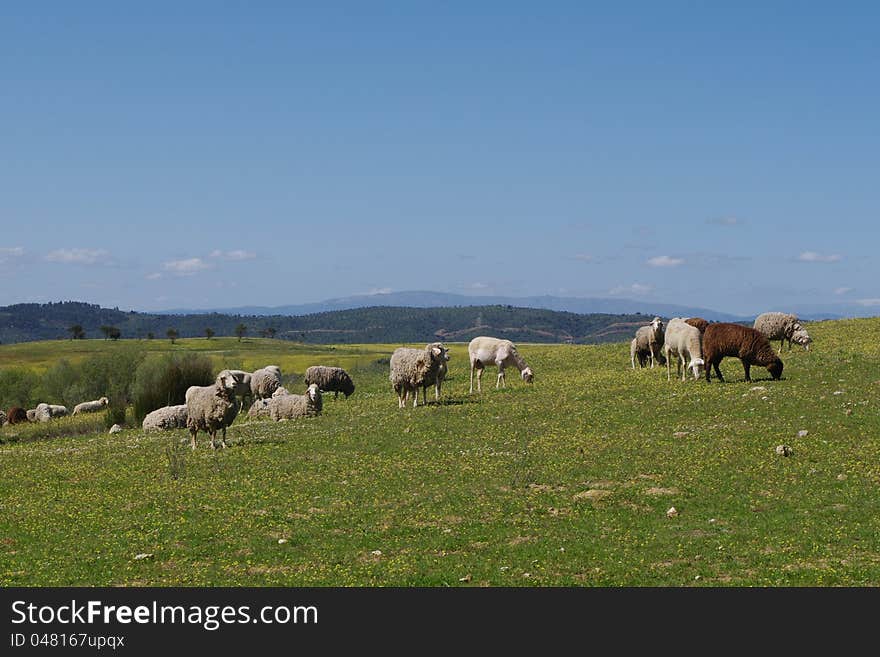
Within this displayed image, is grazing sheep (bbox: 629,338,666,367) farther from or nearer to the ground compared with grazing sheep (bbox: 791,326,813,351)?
nearer to the ground

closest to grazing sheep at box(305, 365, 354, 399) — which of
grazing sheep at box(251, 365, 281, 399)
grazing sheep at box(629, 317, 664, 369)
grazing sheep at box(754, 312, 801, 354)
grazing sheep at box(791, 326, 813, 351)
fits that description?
grazing sheep at box(251, 365, 281, 399)

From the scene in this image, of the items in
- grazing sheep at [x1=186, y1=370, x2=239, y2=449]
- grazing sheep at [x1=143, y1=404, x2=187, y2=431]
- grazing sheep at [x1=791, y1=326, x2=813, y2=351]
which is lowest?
grazing sheep at [x1=143, y1=404, x2=187, y2=431]

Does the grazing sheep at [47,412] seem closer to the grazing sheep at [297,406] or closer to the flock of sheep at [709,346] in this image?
the grazing sheep at [297,406]

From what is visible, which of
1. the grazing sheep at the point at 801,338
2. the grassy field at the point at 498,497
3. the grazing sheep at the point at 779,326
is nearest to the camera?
the grassy field at the point at 498,497

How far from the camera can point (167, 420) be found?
143 feet

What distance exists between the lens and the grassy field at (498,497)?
1528 cm

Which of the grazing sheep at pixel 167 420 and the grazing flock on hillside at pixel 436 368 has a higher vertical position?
the grazing flock on hillside at pixel 436 368

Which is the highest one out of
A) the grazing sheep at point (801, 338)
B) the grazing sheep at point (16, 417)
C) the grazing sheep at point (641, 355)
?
the grazing sheep at point (801, 338)

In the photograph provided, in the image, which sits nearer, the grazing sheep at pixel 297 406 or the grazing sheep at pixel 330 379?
the grazing sheep at pixel 297 406

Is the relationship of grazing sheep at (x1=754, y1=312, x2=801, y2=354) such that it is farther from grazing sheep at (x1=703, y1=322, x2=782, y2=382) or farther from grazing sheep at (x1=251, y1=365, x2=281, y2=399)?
grazing sheep at (x1=251, y1=365, x2=281, y2=399)

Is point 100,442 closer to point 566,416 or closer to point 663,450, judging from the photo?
point 566,416

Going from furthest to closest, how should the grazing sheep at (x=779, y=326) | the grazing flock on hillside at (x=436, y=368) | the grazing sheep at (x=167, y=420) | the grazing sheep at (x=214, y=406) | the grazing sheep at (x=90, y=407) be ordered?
the grazing sheep at (x=90, y=407) < the grazing sheep at (x=779, y=326) < the grazing sheep at (x=167, y=420) < the grazing flock on hillside at (x=436, y=368) < the grazing sheep at (x=214, y=406)

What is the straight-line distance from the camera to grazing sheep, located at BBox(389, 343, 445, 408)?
124 feet

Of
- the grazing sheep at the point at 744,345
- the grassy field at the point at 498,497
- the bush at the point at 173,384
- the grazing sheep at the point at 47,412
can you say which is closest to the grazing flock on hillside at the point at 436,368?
the grazing sheep at the point at 744,345
